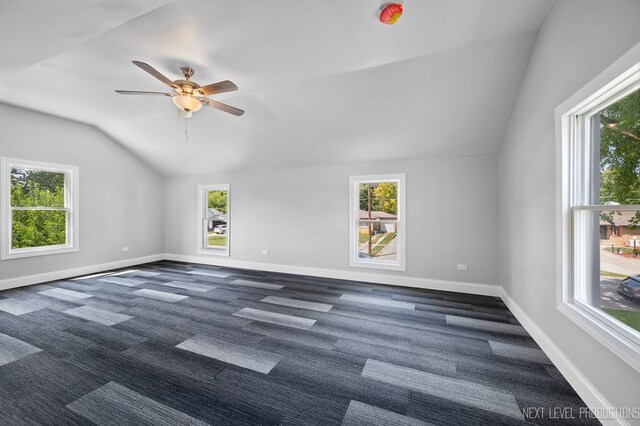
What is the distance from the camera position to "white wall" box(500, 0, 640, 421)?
1.43 metres

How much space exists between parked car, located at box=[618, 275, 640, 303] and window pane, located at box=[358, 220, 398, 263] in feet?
9.95

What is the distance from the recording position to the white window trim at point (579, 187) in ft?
4.54

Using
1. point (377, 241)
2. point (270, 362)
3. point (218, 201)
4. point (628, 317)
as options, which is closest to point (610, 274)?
point (628, 317)

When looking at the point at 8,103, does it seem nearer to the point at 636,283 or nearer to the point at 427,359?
the point at 427,359

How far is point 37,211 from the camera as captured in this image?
4488 mm

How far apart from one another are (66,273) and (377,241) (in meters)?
5.69

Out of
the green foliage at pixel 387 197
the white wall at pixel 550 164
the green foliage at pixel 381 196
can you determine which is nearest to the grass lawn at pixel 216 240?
the green foliage at pixel 381 196

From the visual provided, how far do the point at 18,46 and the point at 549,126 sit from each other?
4579mm

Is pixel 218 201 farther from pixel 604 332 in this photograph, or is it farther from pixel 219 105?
pixel 604 332

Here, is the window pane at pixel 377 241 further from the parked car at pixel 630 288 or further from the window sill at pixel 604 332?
the parked car at pixel 630 288

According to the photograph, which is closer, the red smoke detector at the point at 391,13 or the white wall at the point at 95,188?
the red smoke detector at the point at 391,13

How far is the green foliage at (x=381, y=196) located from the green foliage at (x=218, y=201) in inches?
135

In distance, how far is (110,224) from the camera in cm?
544

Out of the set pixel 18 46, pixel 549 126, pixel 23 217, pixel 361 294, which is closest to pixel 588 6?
pixel 549 126
